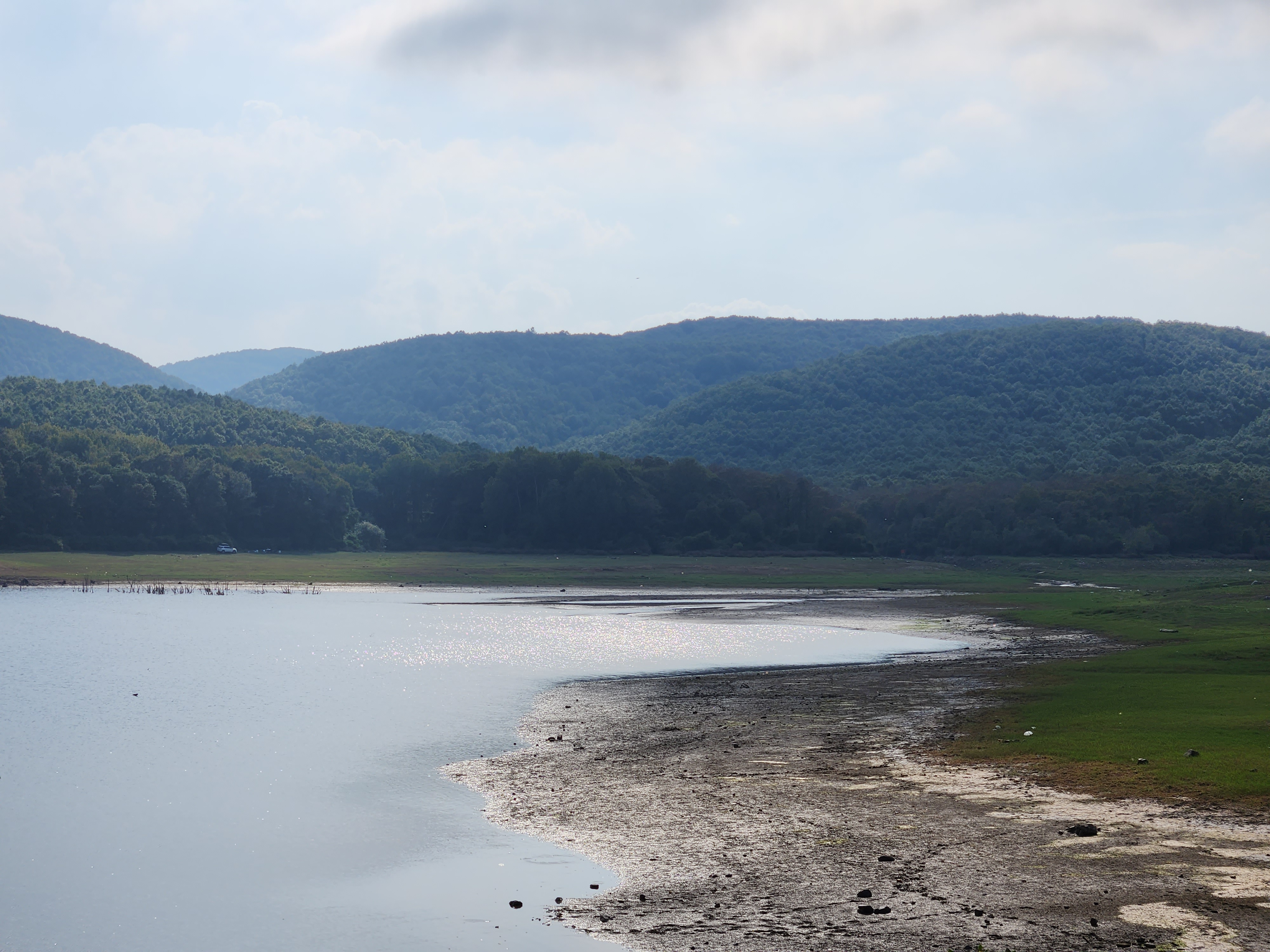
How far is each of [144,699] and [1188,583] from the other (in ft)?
279

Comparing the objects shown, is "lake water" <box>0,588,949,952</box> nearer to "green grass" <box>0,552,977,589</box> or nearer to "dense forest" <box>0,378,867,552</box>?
"green grass" <box>0,552,977,589</box>

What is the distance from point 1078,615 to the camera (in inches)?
2788

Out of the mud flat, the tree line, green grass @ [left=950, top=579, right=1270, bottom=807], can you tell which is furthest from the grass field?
the tree line

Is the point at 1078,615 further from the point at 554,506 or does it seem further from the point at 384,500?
the point at 384,500

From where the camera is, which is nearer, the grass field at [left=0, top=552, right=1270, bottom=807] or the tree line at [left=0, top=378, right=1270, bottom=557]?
the grass field at [left=0, top=552, right=1270, bottom=807]

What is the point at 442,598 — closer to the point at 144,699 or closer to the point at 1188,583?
the point at 144,699

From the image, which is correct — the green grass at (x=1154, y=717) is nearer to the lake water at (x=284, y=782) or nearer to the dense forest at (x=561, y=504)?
the lake water at (x=284, y=782)

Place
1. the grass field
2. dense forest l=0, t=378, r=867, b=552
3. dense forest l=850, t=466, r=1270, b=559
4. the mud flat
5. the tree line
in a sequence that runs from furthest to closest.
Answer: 1. dense forest l=0, t=378, r=867, b=552
2. the tree line
3. dense forest l=850, t=466, r=1270, b=559
4. the grass field
5. the mud flat

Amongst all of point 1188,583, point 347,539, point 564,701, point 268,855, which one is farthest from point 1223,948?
point 347,539

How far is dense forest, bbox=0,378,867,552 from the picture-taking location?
139 m

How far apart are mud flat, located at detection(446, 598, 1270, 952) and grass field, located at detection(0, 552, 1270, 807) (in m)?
2.11

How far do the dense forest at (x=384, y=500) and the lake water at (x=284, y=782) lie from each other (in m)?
79.6

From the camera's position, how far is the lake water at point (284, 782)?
1812 centimetres

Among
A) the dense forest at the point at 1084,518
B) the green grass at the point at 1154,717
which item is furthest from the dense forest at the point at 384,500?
the green grass at the point at 1154,717
